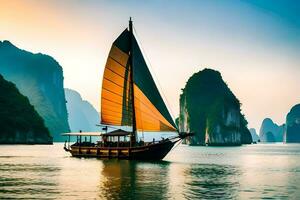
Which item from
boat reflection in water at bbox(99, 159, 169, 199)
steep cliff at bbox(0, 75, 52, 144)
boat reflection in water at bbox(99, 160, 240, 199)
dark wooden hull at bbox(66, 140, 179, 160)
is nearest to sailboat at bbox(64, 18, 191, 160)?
dark wooden hull at bbox(66, 140, 179, 160)

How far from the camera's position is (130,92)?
5150cm

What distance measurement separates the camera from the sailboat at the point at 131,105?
4847 centimetres

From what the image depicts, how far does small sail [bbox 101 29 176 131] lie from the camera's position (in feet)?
158

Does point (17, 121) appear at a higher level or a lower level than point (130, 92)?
higher

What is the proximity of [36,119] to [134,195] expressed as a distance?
14744 cm

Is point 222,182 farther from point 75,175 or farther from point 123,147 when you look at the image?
point 123,147

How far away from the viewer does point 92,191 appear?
24.9m

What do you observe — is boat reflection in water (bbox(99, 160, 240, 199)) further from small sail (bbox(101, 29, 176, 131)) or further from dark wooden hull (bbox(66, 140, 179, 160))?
small sail (bbox(101, 29, 176, 131))

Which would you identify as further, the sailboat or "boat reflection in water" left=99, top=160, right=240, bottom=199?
the sailboat

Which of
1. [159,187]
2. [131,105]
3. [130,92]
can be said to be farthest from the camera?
[131,105]

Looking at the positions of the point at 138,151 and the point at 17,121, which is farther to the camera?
the point at 17,121

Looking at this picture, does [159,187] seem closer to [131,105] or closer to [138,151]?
[138,151]

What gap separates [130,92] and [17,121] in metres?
112

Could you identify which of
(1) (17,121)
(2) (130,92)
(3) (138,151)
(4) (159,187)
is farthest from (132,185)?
(1) (17,121)
